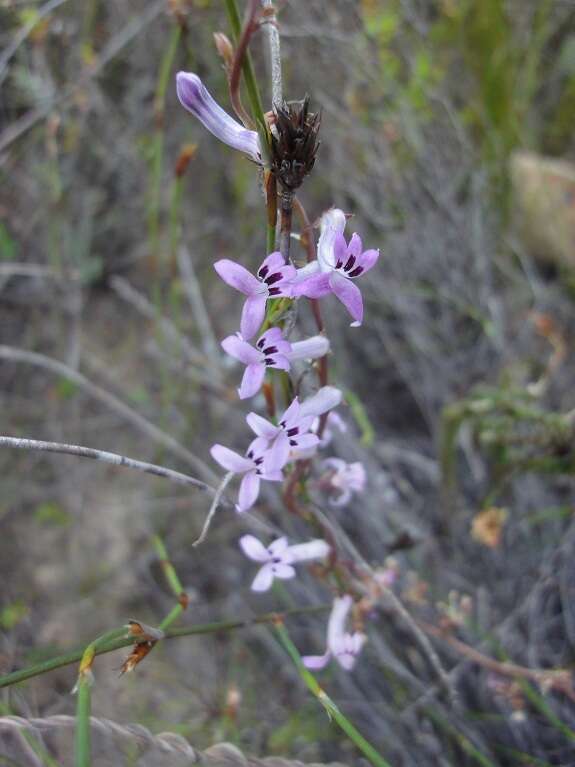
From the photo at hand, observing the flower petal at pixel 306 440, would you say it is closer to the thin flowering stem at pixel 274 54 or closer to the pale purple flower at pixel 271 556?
the pale purple flower at pixel 271 556

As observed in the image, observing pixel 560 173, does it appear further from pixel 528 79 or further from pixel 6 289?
pixel 6 289

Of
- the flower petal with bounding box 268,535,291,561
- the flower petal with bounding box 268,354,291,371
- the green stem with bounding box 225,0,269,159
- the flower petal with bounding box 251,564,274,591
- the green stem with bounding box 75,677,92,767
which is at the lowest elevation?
the green stem with bounding box 75,677,92,767

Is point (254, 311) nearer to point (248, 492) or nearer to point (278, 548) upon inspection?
point (248, 492)

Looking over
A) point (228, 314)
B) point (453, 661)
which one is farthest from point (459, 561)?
point (228, 314)

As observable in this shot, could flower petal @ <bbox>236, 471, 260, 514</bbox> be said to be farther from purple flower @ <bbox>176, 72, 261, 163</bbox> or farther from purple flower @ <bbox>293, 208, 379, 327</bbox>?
purple flower @ <bbox>176, 72, 261, 163</bbox>

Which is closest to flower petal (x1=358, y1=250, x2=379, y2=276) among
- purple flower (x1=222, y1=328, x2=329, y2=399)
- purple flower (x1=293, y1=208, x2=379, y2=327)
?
purple flower (x1=293, y1=208, x2=379, y2=327)
